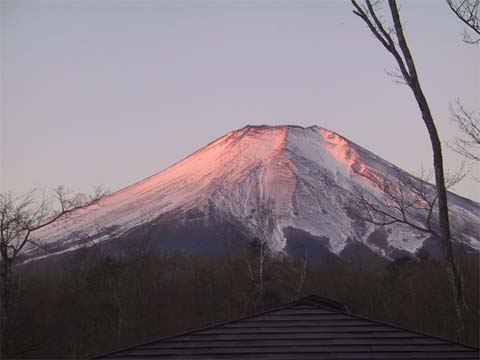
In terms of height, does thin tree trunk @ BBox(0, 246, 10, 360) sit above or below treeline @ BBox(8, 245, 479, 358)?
above

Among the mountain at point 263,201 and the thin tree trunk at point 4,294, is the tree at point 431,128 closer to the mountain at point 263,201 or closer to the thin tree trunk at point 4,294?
Answer: the thin tree trunk at point 4,294

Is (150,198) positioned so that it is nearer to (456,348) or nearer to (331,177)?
(331,177)

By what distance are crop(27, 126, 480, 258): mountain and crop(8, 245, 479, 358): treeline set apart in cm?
1135

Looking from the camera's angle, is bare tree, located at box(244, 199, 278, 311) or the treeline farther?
the treeline

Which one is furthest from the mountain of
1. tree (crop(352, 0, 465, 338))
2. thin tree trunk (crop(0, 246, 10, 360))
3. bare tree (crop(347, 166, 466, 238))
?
tree (crop(352, 0, 465, 338))

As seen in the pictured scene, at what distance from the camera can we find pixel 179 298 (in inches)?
1085

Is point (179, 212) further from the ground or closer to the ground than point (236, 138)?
closer to the ground

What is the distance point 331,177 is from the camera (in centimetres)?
5175

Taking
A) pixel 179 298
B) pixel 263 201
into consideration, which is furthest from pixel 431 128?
pixel 263 201

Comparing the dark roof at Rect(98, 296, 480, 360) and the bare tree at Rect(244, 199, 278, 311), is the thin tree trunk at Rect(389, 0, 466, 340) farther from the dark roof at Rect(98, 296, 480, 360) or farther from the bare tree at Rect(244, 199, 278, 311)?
the bare tree at Rect(244, 199, 278, 311)

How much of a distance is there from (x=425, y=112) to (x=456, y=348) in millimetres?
3744

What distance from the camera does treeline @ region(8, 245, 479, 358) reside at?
2133cm

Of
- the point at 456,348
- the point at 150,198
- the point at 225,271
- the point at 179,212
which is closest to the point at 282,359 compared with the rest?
the point at 456,348

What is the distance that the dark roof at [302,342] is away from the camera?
7.24 meters
